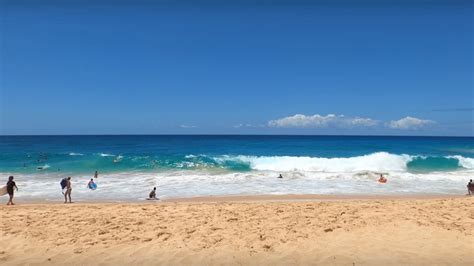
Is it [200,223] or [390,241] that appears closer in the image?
[390,241]

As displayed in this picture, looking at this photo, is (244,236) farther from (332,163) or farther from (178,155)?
(178,155)

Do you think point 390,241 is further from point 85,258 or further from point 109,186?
point 109,186

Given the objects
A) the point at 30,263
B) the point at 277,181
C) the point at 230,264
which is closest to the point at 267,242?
the point at 230,264

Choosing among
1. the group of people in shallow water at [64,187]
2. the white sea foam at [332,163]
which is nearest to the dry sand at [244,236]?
the group of people in shallow water at [64,187]

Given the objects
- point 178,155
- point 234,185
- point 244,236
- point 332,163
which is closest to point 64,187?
point 234,185

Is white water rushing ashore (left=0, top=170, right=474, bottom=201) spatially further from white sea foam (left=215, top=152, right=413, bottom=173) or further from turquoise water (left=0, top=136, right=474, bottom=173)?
white sea foam (left=215, top=152, right=413, bottom=173)

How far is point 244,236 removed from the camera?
7.99 metres

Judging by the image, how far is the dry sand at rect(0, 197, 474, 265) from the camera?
6953 millimetres

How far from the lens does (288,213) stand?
991 cm

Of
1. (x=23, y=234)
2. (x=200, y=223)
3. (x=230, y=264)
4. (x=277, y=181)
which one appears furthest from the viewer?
(x=277, y=181)

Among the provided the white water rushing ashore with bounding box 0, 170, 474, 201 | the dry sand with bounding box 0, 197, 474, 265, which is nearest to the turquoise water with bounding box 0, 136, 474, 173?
the white water rushing ashore with bounding box 0, 170, 474, 201

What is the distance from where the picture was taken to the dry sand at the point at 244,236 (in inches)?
274

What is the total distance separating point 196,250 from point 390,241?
3883 mm

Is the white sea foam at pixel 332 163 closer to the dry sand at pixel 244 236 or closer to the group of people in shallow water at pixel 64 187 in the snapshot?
the group of people in shallow water at pixel 64 187
